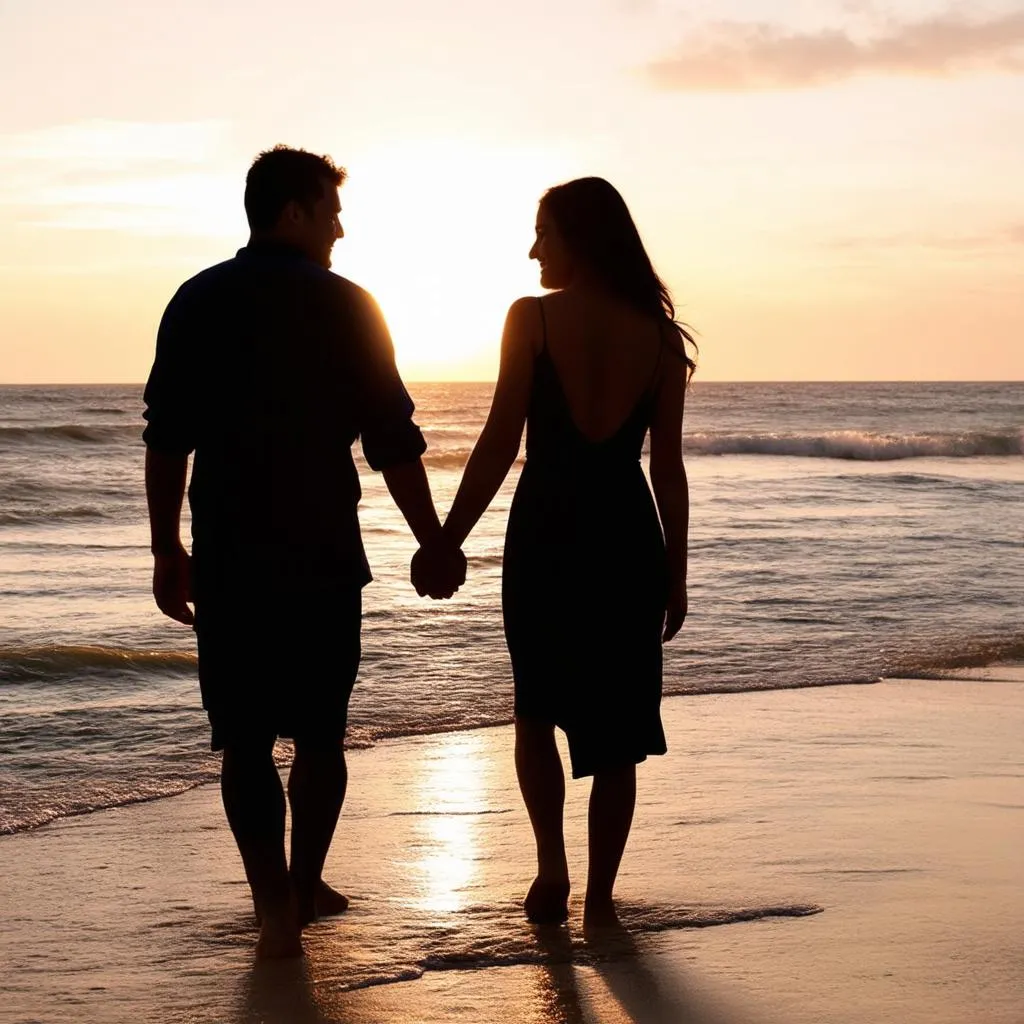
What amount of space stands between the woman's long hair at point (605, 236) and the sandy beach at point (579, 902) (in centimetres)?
142

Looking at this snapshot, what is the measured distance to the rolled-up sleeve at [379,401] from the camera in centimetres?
298

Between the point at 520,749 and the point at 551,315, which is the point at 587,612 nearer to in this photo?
the point at 520,749

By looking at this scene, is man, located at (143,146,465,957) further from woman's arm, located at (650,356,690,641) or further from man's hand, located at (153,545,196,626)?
woman's arm, located at (650,356,690,641)

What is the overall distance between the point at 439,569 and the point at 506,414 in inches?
15.0

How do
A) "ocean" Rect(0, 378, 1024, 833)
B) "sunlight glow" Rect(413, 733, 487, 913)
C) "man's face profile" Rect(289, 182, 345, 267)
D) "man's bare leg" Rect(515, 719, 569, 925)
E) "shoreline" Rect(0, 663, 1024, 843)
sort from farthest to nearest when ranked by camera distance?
"ocean" Rect(0, 378, 1024, 833), "shoreline" Rect(0, 663, 1024, 843), "sunlight glow" Rect(413, 733, 487, 913), "man's bare leg" Rect(515, 719, 569, 925), "man's face profile" Rect(289, 182, 345, 267)

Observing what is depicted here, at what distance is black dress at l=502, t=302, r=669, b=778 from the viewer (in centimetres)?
319

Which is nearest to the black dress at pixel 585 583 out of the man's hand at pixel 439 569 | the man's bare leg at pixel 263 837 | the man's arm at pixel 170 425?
the man's hand at pixel 439 569

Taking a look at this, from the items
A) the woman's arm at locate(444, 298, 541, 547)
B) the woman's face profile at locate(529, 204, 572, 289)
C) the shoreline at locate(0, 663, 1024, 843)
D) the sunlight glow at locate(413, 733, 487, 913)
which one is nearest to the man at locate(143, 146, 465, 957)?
the woman's arm at locate(444, 298, 541, 547)

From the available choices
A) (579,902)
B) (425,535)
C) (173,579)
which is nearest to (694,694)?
(579,902)

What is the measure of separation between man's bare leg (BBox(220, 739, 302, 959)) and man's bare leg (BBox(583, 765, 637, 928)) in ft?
2.24

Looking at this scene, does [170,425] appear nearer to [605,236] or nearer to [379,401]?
[379,401]

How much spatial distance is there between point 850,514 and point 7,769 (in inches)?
507

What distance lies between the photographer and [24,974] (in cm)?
Result: 299

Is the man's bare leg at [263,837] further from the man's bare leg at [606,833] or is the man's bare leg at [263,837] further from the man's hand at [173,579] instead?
the man's bare leg at [606,833]
